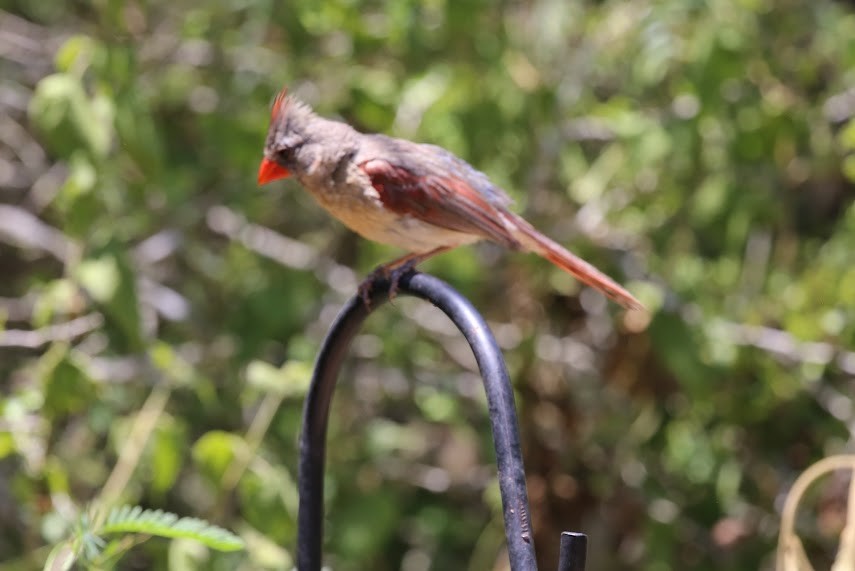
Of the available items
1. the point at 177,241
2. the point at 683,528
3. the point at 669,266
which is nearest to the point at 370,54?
the point at 177,241

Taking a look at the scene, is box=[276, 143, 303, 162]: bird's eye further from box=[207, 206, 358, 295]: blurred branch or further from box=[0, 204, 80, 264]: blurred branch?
box=[0, 204, 80, 264]: blurred branch

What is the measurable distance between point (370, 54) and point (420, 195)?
189 centimetres

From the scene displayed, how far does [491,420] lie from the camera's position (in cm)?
187

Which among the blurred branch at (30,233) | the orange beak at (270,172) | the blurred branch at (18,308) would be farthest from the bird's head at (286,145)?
the blurred branch at (18,308)

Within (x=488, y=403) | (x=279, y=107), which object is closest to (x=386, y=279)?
(x=488, y=403)

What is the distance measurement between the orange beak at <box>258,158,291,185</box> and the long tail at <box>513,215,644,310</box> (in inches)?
22.0

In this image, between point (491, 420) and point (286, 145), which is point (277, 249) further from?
point (491, 420)

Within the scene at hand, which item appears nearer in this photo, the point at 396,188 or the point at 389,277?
Answer: the point at 389,277

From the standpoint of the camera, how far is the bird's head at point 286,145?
109 inches

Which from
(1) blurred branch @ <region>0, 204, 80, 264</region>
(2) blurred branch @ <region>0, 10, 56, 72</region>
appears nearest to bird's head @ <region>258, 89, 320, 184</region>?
(2) blurred branch @ <region>0, 10, 56, 72</region>

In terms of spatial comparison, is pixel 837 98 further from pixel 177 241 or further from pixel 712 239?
pixel 177 241

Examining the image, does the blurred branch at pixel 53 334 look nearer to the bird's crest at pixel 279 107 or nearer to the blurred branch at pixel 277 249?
the bird's crest at pixel 279 107

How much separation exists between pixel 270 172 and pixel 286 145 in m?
0.08

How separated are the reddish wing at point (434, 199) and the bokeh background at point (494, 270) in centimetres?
106
